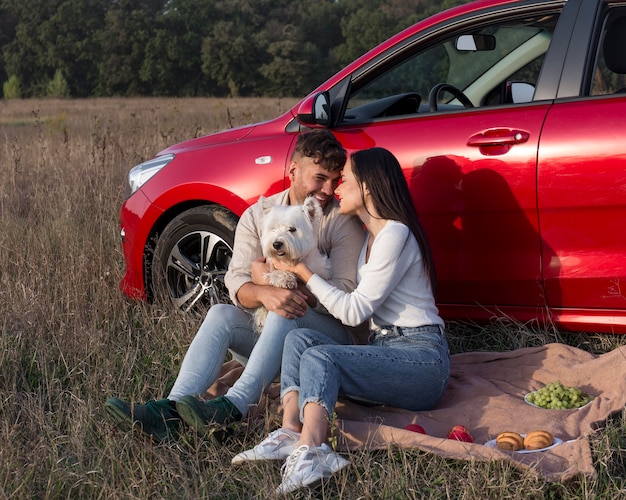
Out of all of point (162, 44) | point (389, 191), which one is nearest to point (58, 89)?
point (162, 44)

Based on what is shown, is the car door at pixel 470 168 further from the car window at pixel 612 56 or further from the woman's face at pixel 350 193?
the woman's face at pixel 350 193

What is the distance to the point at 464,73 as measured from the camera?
16.2 feet

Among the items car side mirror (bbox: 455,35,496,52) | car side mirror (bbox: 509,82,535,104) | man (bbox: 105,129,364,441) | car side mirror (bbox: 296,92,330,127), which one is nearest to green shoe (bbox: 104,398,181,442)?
man (bbox: 105,129,364,441)

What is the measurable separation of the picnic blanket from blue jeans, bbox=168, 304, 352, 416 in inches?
10.7

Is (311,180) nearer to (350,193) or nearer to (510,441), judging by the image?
(350,193)

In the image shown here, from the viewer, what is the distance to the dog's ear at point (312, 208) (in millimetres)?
3529

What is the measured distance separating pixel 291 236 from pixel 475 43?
1.92 m

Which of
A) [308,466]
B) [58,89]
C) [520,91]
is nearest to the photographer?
[308,466]

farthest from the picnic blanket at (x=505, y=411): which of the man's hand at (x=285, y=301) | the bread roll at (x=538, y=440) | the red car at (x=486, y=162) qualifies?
the man's hand at (x=285, y=301)

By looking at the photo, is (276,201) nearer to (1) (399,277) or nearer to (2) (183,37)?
(1) (399,277)

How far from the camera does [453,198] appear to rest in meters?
4.00

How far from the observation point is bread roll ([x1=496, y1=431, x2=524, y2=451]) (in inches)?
122

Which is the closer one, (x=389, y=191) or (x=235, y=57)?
(x=389, y=191)

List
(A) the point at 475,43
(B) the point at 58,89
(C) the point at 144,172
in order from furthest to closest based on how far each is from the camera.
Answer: (B) the point at 58,89 < (C) the point at 144,172 < (A) the point at 475,43
